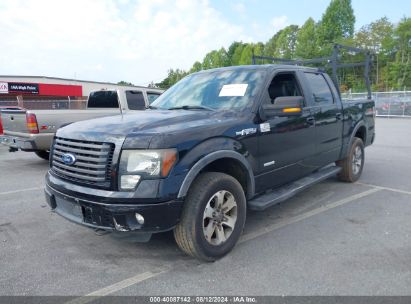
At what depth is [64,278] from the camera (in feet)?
9.89

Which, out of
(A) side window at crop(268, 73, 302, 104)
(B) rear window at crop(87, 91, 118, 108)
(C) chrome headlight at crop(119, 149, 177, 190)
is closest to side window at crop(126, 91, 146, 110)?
(B) rear window at crop(87, 91, 118, 108)

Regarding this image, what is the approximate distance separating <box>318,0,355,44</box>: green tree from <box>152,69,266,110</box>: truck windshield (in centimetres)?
6301

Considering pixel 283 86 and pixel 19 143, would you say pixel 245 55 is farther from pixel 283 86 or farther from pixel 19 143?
pixel 283 86

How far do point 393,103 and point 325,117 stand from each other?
2338 centimetres

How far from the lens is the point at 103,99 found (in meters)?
9.22

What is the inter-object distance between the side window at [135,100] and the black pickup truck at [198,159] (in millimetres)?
4300

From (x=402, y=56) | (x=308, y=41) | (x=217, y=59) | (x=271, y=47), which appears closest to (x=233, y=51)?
(x=217, y=59)

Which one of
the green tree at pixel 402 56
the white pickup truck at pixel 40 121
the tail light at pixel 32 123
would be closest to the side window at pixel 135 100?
the white pickup truck at pixel 40 121

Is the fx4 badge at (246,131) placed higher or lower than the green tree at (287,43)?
lower

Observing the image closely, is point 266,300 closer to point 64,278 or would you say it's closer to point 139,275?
point 139,275

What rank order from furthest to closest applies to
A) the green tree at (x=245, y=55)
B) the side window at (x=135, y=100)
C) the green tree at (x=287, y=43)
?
the green tree at (x=245, y=55)
the green tree at (x=287, y=43)
the side window at (x=135, y=100)

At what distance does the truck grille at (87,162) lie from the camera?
9.68ft

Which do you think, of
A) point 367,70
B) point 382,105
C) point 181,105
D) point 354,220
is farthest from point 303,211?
point 382,105

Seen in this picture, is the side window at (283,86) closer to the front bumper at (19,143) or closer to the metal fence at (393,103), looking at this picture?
the front bumper at (19,143)
